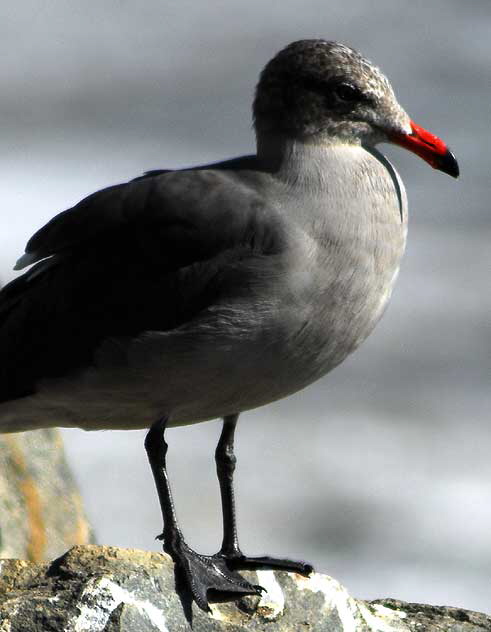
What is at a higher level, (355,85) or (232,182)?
(355,85)

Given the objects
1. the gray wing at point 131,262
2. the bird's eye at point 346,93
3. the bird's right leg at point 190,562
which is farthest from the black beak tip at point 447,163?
the bird's right leg at point 190,562

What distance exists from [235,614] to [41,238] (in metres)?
1.62

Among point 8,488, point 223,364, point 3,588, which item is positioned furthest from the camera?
point 8,488

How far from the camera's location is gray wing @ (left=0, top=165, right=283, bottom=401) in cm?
527

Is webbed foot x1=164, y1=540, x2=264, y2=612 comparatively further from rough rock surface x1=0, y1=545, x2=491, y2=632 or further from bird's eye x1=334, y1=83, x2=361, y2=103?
bird's eye x1=334, y1=83, x2=361, y2=103

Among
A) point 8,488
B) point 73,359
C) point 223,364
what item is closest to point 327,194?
point 223,364

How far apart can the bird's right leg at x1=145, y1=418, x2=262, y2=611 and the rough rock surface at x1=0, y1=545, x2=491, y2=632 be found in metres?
0.05

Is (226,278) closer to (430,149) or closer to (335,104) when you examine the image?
(335,104)

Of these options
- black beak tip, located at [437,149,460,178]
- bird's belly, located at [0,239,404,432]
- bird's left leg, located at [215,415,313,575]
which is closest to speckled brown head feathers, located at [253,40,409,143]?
black beak tip, located at [437,149,460,178]

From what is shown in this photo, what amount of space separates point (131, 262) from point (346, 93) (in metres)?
1.00

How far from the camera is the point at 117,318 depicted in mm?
5430

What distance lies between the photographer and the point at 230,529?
583 centimetres

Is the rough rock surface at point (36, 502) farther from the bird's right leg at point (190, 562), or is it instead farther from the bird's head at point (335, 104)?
the bird's head at point (335, 104)

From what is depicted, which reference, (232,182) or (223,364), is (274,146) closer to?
→ (232,182)
